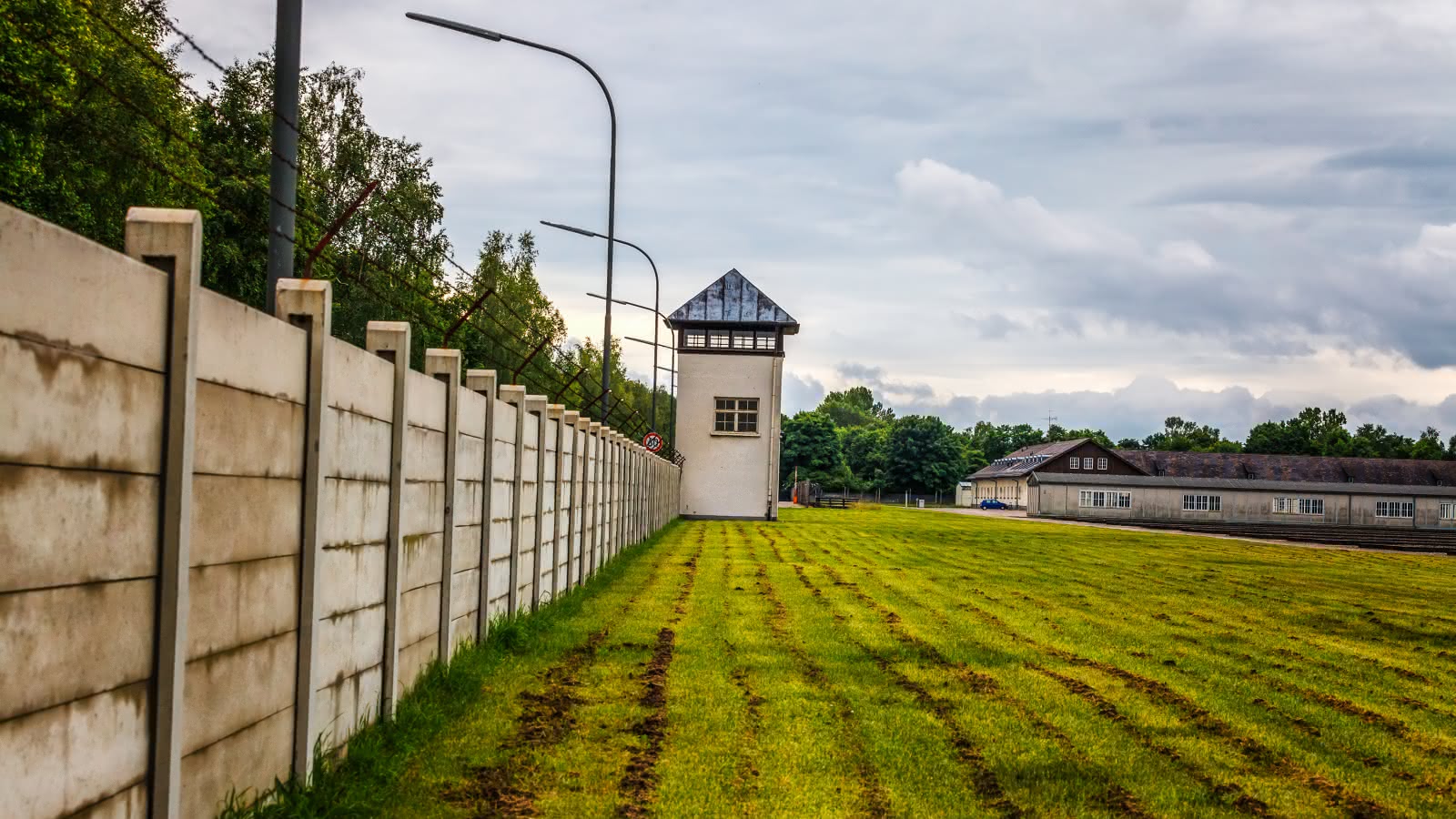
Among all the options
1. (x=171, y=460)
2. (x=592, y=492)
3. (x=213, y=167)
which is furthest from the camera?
(x=213, y=167)

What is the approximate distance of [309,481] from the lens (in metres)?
5.52

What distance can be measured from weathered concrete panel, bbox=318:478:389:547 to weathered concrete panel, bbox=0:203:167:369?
5.96 ft

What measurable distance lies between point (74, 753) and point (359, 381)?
298 centimetres

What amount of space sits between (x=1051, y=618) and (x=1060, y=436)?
171 m

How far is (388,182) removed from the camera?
1834 inches

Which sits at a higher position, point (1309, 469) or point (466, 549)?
point (1309, 469)

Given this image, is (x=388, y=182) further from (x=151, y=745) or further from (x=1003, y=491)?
(x=1003, y=491)

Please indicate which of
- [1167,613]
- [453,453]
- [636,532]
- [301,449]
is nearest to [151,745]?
[301,449]

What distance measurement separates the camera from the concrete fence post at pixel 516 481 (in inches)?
435

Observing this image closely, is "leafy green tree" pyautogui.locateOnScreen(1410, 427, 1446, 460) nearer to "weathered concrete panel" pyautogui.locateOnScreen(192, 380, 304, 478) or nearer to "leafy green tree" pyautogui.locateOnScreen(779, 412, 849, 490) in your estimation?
"leafy green tree" pyautogui.locateOnScreen(779, 412, 849, 490)

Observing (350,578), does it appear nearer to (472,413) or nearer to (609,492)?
(472,413)

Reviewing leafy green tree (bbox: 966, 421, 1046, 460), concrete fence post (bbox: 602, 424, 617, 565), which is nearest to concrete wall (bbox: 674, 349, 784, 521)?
concrete fence post (bbox: 602, 424, 617, 565)

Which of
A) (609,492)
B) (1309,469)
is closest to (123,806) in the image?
(609,492)

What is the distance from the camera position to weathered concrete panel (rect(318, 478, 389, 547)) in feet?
19.2
